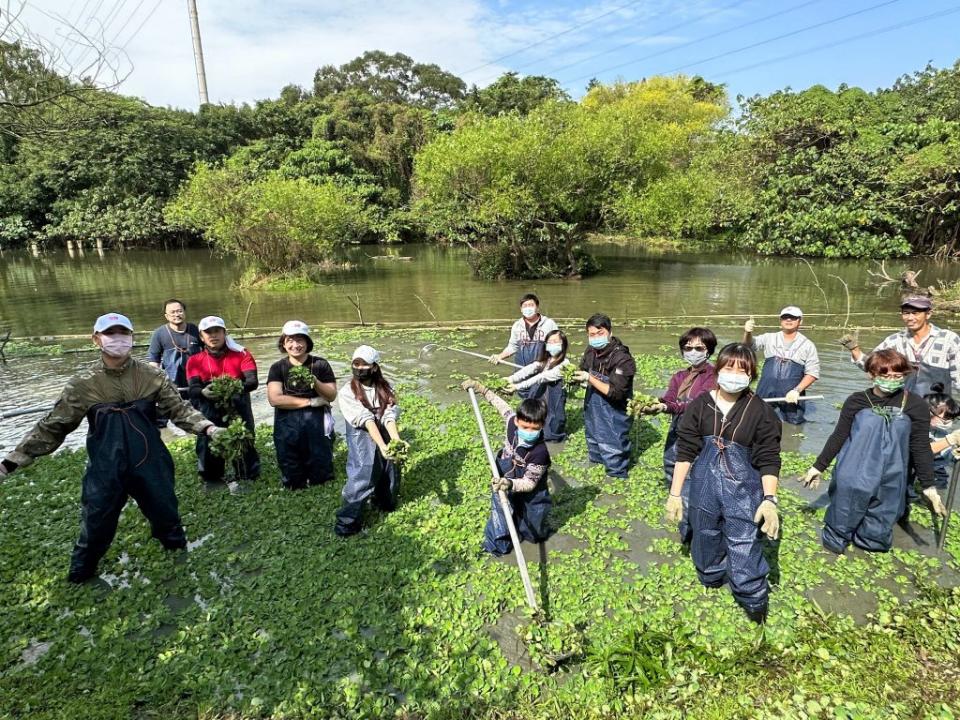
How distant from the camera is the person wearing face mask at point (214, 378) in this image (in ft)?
21.2

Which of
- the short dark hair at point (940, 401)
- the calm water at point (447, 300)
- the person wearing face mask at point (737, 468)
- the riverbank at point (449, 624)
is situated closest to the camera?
the riverbank at point (449, 624)

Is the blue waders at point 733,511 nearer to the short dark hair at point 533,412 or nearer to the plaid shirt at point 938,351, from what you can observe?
the short dark hair at point 533,412

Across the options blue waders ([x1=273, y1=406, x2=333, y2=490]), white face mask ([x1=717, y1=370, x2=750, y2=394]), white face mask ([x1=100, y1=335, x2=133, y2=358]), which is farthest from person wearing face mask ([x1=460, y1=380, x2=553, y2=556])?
white face mask ([x1=100, y1=335, x2=133, y2=358])

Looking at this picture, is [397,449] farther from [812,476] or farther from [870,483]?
[870,483]

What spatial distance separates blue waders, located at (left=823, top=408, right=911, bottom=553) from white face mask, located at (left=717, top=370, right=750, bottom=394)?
4.71 ft

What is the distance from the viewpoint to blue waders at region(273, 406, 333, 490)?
636 cm

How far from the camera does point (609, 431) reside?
673cm

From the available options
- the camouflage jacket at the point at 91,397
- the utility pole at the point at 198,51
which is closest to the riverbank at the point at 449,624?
the camouflage jacket at the point at 91,397

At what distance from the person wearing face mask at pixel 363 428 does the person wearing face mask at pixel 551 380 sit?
204cm

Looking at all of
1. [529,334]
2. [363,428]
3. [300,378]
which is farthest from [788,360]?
[300,378]

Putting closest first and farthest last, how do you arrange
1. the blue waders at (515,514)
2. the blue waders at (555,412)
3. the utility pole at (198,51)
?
the blue waders at (515,514), the blue waders at (555,412), the utility pole at (198,51)

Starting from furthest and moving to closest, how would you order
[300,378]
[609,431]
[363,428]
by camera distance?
[609,431] → [300,378] → [363,428]

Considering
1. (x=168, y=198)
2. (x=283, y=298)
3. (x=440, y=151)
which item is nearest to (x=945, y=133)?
(x=440, y=151)

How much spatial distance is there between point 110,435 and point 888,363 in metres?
6.56
